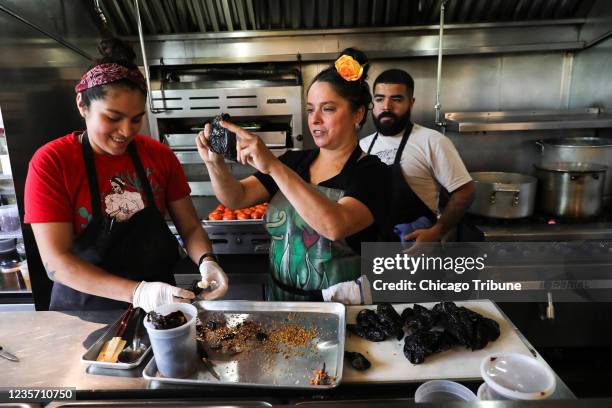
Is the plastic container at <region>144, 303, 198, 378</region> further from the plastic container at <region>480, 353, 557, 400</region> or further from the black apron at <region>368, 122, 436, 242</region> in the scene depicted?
the black apron at <region>368, 122, 436, 242</region>

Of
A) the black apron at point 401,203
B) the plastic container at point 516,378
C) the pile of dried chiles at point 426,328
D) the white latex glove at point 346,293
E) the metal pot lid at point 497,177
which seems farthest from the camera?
the metal pot lid at point 497,177

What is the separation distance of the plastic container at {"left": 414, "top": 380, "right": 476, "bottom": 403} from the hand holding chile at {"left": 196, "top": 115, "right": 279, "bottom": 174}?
0.81 metres

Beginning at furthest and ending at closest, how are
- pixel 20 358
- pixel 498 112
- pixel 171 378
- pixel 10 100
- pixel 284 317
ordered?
pixel 498 112, pixel 10 100, pixel 284 317, pixel 20 358, pixel 171 378

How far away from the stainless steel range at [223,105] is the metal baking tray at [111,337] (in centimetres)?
189

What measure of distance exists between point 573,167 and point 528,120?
49 cm

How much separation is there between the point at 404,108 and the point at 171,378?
6.41 feet

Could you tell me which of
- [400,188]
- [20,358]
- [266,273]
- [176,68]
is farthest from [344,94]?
[176,68]

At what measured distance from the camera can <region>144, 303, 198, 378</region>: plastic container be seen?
107 cm

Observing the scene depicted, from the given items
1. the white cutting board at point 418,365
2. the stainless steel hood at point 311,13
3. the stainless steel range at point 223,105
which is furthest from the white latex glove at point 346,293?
the stainless steel hood at point 311,13

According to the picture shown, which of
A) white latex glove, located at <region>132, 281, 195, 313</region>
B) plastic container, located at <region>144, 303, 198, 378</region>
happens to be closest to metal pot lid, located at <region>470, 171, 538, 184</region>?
white latex glove, located at <region>132, 281, 195, 313</region>

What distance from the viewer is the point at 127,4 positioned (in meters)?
3.18

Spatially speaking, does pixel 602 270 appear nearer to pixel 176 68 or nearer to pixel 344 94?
pixel 344 94

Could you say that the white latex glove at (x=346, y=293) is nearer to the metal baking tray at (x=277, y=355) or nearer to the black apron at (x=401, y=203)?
the metal baking tray at (x=277, y=355)

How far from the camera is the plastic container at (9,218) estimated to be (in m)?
2.81
